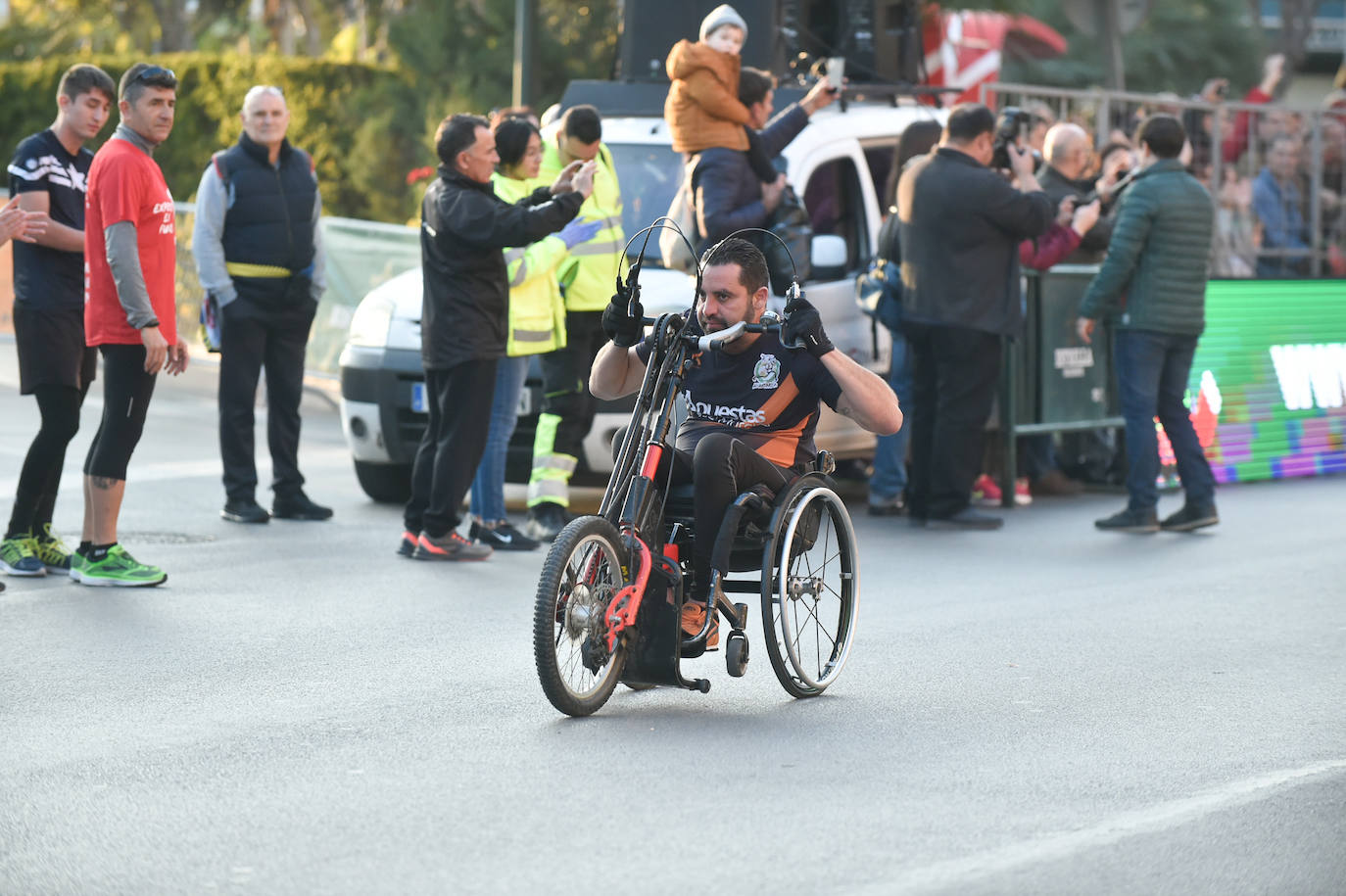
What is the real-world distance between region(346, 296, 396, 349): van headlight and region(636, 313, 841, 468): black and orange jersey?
4508 millimetres

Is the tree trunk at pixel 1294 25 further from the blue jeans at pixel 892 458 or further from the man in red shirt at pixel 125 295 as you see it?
the man in red shirt at pixel 125 295

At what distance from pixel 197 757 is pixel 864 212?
271 inches

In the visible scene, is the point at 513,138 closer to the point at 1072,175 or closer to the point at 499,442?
the point at 499,442

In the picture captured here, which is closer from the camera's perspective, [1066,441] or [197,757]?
[197,757]

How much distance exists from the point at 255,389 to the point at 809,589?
16.4 feet

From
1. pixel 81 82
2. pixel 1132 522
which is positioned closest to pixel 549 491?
pixel 81 82

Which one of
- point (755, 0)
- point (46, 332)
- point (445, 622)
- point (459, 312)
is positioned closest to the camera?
point (445, 622)

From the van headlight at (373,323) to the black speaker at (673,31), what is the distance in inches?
109

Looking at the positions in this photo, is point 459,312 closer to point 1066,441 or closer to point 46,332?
point 46,332

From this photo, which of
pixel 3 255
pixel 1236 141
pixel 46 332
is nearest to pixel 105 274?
pixel 46 332

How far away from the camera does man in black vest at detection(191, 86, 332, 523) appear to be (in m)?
10.5

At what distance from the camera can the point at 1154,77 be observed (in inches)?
1676

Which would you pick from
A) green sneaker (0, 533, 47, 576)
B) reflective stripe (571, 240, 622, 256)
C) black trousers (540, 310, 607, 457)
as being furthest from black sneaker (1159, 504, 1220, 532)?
green sneaker (0, 533, 47, 576)

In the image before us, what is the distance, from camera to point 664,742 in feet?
19.3
